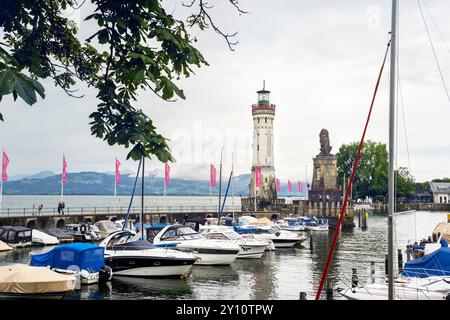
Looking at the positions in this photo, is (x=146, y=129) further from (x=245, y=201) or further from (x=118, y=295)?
(x=245, y=201)

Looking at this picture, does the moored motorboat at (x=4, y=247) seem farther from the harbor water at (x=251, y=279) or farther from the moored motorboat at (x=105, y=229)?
the moored motorboat at (x=105, y=229)

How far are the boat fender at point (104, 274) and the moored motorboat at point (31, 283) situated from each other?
5451 mm

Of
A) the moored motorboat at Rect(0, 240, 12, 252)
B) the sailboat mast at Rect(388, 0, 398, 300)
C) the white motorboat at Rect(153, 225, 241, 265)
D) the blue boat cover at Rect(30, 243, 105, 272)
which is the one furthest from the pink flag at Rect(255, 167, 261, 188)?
the sailboat mast at Rect(388, 0, 398, 300)

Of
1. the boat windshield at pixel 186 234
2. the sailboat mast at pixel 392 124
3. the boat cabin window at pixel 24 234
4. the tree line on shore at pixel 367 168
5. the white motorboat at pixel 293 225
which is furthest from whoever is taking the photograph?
the tree line on shore at pixel 367 168

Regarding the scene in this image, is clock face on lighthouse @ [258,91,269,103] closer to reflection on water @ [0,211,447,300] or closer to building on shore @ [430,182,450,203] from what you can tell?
reflection on water @ [0,211,447,300]

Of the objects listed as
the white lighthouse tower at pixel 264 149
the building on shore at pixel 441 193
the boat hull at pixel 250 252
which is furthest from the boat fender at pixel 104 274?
the building on shore at pixel 441 193

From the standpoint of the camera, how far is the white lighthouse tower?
87062 millimetres

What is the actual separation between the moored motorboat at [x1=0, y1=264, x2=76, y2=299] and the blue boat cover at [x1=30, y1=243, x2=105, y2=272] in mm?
5046

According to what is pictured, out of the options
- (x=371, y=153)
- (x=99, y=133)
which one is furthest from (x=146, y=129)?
(x=371, y=153)

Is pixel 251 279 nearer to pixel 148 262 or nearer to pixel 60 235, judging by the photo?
pixel 148 262

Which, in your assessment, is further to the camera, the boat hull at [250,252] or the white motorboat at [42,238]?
the white motorboat at [42,238]

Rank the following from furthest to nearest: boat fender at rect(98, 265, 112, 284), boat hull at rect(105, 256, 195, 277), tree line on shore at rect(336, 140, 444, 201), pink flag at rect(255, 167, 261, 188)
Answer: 1. tree line on shore at rect(336, 140, 444, 201)
2. pink flag at rect(255, 167, 261, 188)
3. boat hull at rect(105, 256, 195, 277)
4. boat fender at rect(98, 265, 112, 284)

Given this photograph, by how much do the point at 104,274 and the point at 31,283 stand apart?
6845 millimetres

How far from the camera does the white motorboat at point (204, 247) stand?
31.2 meters
